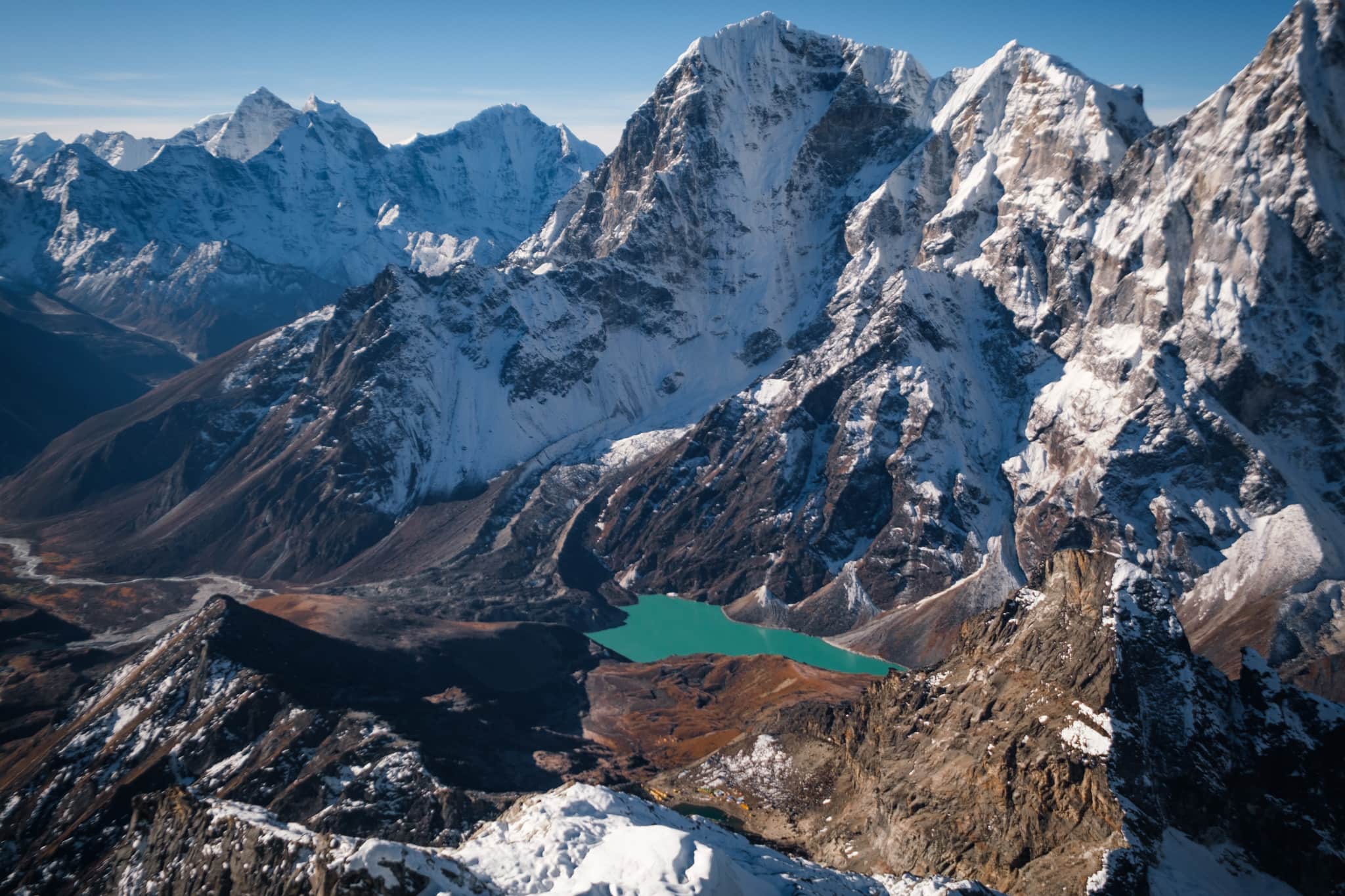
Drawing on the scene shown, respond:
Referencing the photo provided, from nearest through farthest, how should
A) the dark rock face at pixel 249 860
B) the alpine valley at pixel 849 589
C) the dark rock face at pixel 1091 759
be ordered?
1. the dark rock face at pixel 249 860
2. the dark rock face at pixel 1091 759
3. the alpine valley at pixel 849 589

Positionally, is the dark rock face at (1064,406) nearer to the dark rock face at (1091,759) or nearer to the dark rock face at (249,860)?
the dark rock face at (1091,759)

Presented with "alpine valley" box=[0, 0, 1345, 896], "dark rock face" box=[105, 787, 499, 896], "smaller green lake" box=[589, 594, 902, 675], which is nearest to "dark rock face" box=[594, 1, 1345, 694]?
"alpine valley" box=[0, 0, 1345, 896]

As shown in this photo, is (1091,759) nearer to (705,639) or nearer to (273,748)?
(273,748)

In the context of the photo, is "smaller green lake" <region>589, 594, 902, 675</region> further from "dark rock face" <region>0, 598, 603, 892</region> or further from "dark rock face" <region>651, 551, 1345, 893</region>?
"dark rock face" <region>651, 551, 1345, 893</region>

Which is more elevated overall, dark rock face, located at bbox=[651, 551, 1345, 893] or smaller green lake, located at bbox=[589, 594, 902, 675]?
dark rock face, located at bbox=[651, 551, 1345, 893]

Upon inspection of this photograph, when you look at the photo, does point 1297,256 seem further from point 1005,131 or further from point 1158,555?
point 1005,131

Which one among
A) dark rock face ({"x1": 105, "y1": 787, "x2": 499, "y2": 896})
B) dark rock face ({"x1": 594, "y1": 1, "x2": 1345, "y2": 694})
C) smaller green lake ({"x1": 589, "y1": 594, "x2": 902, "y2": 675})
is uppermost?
dark rock face ({"x1": 594, "y1": 1, "x2": 1345, "y2": 694})

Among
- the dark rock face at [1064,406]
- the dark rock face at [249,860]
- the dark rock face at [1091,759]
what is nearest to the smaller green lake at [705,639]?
the dark rock face at [1064,406]
